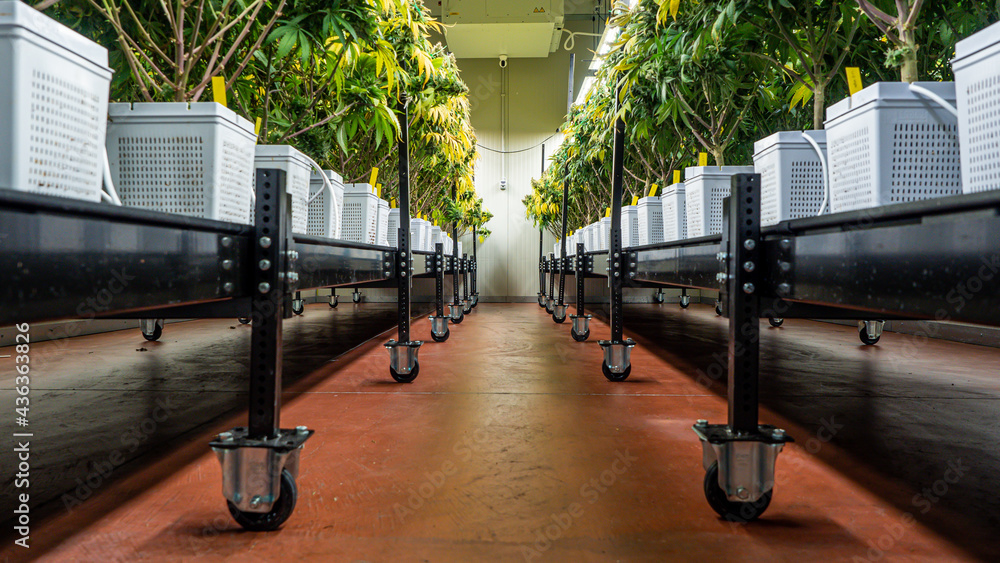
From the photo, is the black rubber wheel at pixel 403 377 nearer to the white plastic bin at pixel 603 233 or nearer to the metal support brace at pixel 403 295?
the metal support brace at pixel 403 295

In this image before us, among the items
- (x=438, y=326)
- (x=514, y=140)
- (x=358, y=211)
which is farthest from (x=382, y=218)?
(x=514, y=140)

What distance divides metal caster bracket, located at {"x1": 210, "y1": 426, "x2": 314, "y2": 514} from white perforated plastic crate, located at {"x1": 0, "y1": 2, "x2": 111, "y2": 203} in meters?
0.46

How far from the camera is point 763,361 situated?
2.54 metres

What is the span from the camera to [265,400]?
886mm

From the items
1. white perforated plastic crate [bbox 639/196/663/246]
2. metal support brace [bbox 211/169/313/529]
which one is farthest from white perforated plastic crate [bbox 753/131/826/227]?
white perforated plastic crate [bbox 639/196/663/246]

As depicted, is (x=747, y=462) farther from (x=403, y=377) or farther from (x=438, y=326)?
(x=438, y=326)

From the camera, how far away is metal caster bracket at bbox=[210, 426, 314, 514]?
839mm

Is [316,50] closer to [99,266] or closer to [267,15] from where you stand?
[267,15]

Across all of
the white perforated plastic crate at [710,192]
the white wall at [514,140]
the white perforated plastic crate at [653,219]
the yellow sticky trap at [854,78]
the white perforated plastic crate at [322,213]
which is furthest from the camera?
the white wall at [514,140]

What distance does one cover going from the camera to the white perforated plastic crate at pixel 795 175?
1331 mm

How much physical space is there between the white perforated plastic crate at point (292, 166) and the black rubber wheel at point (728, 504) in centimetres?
125

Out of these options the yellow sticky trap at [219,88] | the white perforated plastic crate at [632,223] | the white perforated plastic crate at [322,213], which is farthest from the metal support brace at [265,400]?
the white perforated plastic crate at [632,223]

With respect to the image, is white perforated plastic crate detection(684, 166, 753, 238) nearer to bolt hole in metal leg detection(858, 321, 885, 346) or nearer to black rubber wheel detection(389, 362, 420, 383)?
black rubber wheel detection(389, 362, 420, 383)

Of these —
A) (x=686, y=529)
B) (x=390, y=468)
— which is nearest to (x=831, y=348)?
(x=686, y=529)
